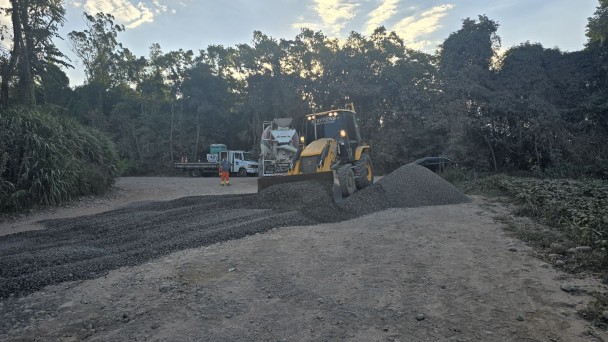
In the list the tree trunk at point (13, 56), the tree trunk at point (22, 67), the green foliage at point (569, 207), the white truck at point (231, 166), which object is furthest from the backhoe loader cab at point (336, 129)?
the white truck at point (231, 166)

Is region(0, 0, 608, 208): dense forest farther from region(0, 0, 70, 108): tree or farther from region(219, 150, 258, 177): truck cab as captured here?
region(219, 150, 258, 177): truck cab

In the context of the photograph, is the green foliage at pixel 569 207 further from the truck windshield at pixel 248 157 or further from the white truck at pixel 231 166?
the truck windshield at pixel 248 157

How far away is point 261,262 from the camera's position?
4559 millimetres

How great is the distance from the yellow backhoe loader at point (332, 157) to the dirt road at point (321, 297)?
384 centimetres

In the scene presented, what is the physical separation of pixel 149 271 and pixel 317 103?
26037mm

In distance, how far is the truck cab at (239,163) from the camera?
2536 cm

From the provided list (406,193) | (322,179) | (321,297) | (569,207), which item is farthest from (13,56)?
(569,207)

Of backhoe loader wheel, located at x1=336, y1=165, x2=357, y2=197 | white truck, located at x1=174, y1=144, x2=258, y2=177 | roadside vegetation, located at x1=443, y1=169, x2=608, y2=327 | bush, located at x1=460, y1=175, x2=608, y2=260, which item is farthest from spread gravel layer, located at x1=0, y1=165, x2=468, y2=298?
white truck, located at x1=174, y1=144, x2=258, y2=177

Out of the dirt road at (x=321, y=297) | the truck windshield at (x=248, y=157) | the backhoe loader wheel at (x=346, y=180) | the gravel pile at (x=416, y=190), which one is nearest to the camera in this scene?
the dirt road at (x=321, y=297)

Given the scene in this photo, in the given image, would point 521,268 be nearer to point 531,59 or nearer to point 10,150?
point 10,150

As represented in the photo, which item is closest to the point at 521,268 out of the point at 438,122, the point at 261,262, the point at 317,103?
the point at 261,262

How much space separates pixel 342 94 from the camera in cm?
2678

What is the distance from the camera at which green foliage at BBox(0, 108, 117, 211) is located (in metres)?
9.59

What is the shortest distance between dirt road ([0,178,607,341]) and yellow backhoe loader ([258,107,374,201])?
3.84 metres
